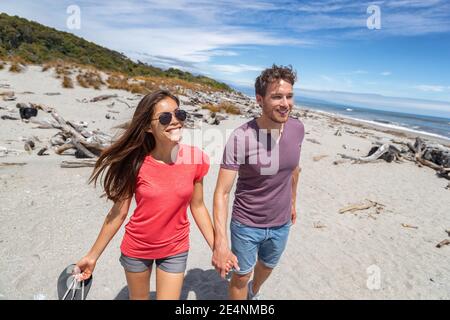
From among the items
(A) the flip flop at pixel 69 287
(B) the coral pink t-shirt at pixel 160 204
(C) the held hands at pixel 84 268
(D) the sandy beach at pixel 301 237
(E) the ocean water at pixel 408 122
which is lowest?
(D) the sandy beach at pixel 301 237

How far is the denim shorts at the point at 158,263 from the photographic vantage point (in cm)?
220

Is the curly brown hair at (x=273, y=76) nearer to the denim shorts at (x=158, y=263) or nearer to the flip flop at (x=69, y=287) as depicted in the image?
the denim shorts at (x=158, y=263)

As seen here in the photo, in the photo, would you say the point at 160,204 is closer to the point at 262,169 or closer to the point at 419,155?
the point at 262,169

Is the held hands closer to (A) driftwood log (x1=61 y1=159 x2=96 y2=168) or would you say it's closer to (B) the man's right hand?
(B) the man's right hand

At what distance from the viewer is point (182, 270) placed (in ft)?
7.57

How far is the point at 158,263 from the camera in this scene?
7.44 feet

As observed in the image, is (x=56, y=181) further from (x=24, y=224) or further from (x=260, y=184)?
(x=260, y=184)

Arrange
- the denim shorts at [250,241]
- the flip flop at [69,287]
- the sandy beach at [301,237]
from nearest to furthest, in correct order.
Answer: the flip flop at [69,287], the denim shorts at [250,241], the sandy beach at [301,237]

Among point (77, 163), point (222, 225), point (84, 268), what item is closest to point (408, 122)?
point (77, 163)

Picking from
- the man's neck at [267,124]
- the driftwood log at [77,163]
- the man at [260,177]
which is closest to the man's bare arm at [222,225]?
the man at [260,177]

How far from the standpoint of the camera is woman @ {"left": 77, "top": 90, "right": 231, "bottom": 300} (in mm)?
2139

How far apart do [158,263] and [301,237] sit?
373 cm

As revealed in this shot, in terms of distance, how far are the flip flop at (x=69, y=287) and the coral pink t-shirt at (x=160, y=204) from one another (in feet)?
1.17
